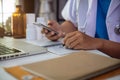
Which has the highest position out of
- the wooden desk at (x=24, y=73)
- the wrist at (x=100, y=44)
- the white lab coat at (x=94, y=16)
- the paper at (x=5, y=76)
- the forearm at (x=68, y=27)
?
the white lab coat at (x=94, y=16)

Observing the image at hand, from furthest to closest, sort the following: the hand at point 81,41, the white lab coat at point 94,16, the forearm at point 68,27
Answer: the forearm at point 68,27
the white lab coat at point 94,16
the hand at point 81,41

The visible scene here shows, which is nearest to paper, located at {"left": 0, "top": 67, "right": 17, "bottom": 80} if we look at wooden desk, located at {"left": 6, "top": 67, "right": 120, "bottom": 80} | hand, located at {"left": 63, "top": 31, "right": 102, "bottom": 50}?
wooden desk, located at {"left": 6, "top": 67, "right": 120, "bottom": 80}

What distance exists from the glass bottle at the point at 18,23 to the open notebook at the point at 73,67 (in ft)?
1.90

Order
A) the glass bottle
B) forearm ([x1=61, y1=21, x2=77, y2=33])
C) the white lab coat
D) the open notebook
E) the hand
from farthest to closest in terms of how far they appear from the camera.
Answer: forearm ([x1=61, y1=21, x2=77, y2=33]) → the glass bottle → the white lab coat → the hand → the open notebook

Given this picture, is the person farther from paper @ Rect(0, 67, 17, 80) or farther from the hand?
paper @ Rect(0, 67, 17, 80)

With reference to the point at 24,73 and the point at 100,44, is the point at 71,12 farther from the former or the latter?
the point at 24,73

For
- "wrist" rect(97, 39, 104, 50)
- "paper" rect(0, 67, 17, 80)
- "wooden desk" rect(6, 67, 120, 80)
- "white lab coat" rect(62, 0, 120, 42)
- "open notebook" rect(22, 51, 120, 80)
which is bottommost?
"paper" rect(0, 67, 17, 80)

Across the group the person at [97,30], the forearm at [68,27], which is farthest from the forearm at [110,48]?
the forearm at [68,27]

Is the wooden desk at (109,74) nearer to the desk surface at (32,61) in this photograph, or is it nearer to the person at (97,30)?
the desk surface at (32,61)

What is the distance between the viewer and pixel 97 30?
1.24 m

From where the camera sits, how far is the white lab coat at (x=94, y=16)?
1.10m

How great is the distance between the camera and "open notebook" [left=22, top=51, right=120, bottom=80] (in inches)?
21.5

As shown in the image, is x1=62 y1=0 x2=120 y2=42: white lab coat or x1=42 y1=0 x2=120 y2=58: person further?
x1=62 y1=0 x2=120 y2=42: white lab coat

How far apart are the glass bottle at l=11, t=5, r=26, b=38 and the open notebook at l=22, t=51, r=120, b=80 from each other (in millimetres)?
578
